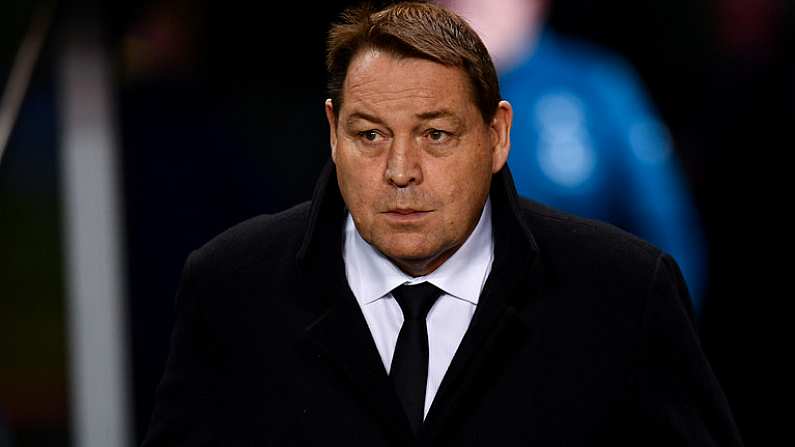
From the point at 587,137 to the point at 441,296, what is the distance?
2260 millimetres

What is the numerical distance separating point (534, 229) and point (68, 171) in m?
2.98

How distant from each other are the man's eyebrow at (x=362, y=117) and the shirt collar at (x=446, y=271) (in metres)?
0.24

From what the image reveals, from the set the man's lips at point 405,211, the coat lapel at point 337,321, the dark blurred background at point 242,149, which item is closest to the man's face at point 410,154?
the man's lips at point 405,211

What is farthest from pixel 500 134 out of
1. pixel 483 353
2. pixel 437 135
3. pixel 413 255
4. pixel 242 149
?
pixel 242 149

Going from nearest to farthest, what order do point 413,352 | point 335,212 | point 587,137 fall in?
point 413,352 → point 335,212 → point 587,137

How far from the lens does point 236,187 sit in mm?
5016

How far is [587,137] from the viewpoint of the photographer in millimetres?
4453

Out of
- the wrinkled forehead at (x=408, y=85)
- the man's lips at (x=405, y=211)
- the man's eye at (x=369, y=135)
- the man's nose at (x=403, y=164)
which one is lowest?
the man's lips at (x=405, y=211)

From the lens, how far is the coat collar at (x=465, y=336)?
7.19 feet

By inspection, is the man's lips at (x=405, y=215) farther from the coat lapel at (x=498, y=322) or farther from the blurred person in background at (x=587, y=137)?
the blurred person in background at (x=587, y=137)

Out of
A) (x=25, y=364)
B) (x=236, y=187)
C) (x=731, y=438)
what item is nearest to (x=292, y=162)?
(x=236, y=187)

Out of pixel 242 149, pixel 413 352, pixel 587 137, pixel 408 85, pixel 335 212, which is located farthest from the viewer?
pixel 242 149

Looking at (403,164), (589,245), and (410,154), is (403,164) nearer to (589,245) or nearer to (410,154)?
(410,154)

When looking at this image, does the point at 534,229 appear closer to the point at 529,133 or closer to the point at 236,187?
the point at 529,133
